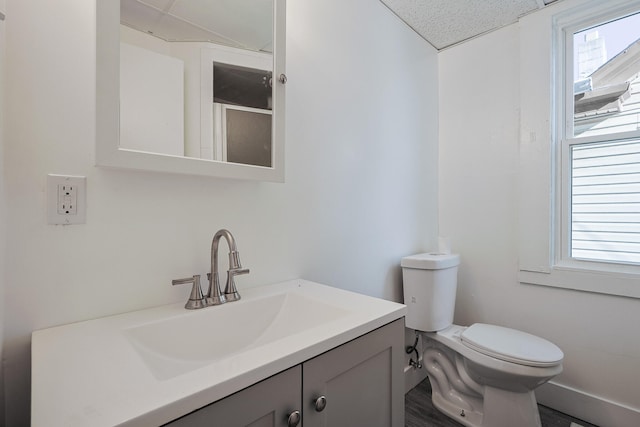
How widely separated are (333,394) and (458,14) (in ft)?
6.63

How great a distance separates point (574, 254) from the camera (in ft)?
5.25

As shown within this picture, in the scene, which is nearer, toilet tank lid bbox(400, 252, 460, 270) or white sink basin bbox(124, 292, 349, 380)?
white sink basin bbox(124, 292, 349, 380)

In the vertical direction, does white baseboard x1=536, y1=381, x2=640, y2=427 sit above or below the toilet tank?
below

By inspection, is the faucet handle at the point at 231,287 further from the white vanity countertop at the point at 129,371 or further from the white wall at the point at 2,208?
the white wall at the point at 2,208

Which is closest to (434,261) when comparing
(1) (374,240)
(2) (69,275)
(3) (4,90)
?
(1) (374,240)

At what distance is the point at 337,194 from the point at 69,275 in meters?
0.98

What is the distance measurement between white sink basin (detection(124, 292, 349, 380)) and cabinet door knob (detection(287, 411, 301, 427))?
0.71 feet

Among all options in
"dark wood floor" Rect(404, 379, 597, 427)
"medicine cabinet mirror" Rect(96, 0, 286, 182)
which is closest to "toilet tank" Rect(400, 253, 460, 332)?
"dark wood floor" Rect(404, 379, 597, 427)

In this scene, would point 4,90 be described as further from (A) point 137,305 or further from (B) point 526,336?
(B) point 526,336

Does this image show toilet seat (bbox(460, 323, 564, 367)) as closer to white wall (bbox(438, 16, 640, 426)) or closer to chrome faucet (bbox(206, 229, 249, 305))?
white wall (bbox(438, 16, 640, 426))

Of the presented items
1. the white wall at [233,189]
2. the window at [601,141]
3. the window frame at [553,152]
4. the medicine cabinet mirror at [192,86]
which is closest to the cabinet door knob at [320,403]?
the white wall at [233,189]

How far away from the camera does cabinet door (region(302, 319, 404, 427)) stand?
61 cm

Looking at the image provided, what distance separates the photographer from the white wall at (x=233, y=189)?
0.66 m

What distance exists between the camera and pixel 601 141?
60.5 inches
